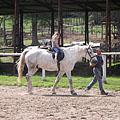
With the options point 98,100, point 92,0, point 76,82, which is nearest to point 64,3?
point 92,0

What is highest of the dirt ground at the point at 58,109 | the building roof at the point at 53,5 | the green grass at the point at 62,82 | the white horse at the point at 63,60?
the building roof at the point at 53,5

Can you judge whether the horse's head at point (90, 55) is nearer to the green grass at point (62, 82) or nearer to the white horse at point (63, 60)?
the white horse at point (63, 60)

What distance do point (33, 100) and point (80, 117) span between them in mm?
2778

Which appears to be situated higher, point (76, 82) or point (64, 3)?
point (64, 3)

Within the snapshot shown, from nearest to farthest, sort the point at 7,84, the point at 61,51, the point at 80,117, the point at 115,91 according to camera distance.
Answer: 1. the point at 80,117
2. the point at 61,51
3. the point at 115,91
4. the point at 7,84

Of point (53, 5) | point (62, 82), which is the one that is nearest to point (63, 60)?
point (62, 82)

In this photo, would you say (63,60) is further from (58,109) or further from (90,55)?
(58,109)

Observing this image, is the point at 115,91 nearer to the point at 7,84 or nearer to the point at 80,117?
the point at 7,84

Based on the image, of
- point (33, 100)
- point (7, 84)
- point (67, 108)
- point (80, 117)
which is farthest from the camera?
point (7, 84)

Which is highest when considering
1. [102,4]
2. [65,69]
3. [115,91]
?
[102,4]

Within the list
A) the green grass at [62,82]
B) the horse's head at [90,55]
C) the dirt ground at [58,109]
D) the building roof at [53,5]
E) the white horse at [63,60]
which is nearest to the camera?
the dirt ground at [58,109]

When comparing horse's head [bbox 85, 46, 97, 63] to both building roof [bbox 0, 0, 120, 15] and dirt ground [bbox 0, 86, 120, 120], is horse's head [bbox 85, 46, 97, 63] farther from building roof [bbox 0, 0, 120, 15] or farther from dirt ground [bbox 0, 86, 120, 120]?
building roof [bbox 0, 0, 120, 15]

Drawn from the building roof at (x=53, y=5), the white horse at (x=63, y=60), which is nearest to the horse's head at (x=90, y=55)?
the white horse at (x=63, y=60)

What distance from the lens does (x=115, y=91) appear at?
13273mm
